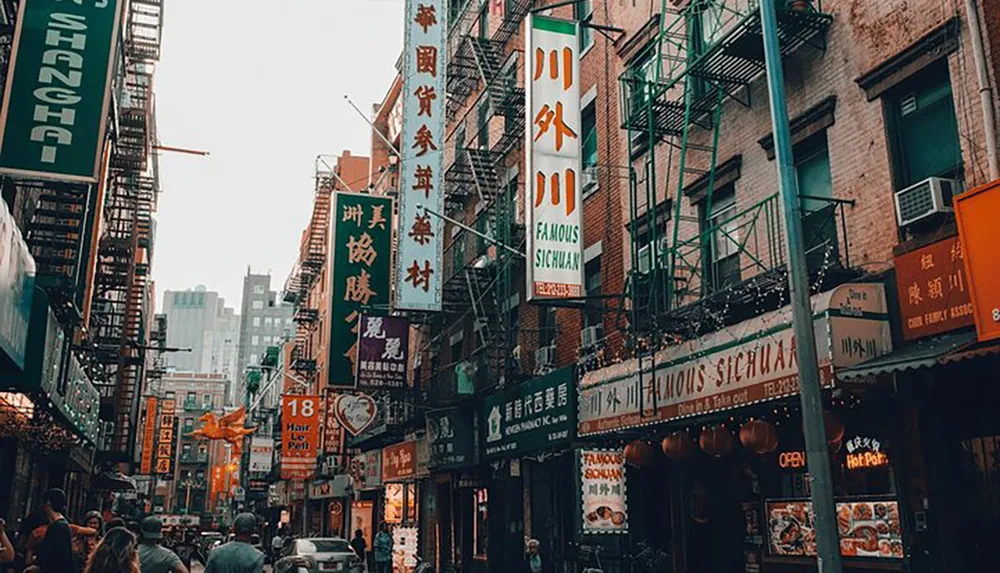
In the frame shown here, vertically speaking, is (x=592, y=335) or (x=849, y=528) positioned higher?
(x=592, y=335)

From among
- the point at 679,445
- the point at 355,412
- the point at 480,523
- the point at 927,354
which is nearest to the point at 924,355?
the point at 927,354

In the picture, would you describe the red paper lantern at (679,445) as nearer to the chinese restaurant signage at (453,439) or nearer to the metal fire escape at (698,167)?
the metal fire escape at (698,167)

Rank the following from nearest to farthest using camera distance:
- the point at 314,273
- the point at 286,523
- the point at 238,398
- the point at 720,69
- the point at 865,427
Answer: the point at 865,427 < the point at 720,69 < the point at 314,273 < the point at 286,523 < the point at 238,398

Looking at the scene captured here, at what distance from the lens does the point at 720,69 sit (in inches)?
551

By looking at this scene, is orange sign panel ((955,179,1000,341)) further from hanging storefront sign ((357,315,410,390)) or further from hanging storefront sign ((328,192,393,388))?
hanging storefront sign ((328,192,393,388))

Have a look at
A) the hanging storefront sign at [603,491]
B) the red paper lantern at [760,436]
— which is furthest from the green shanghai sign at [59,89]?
the red paper lantern at [760,436]

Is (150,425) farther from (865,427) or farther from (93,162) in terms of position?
(865,427)

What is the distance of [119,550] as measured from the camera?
22.0ft

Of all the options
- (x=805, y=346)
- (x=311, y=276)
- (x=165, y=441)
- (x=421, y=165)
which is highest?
(x=311, y=276)

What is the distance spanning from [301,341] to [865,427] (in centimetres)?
4999

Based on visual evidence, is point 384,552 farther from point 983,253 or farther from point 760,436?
point 983,253

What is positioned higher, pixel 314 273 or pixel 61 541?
pixel 314 273

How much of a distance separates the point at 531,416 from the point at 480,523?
764 cm

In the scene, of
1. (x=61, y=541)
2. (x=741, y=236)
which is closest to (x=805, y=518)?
(x=741, y=236)
